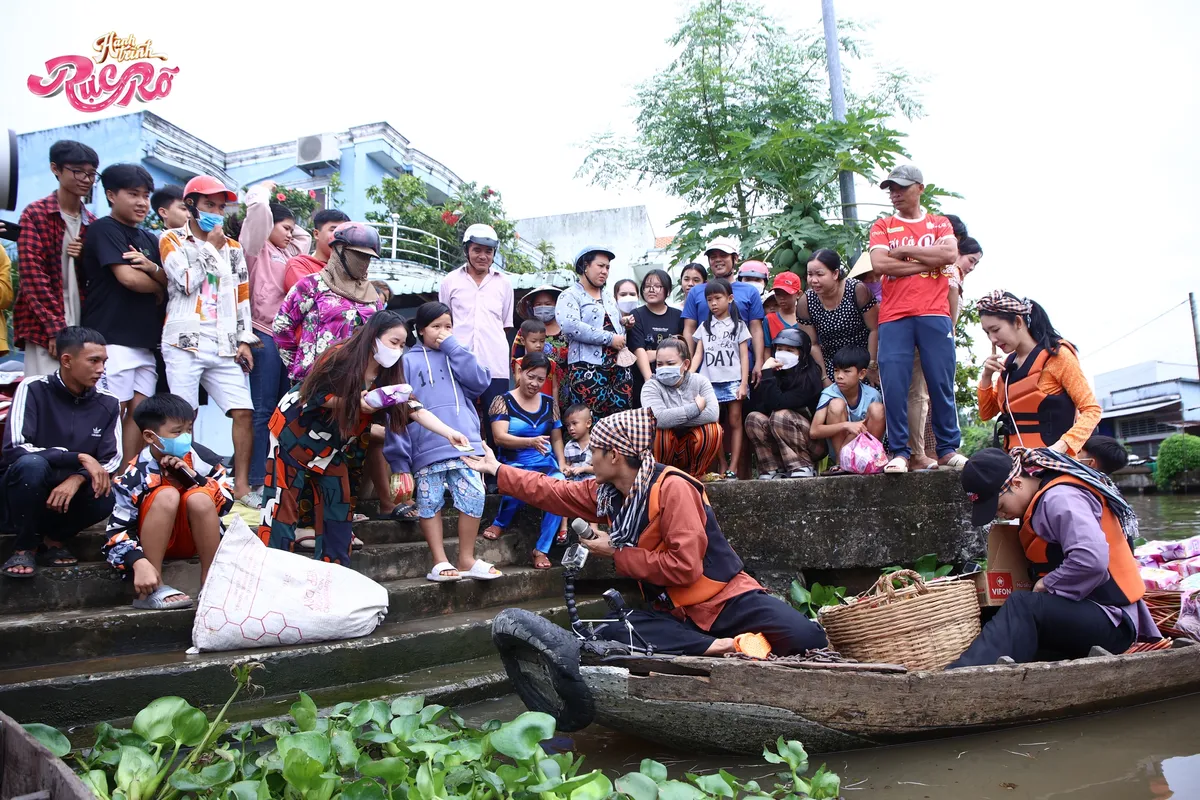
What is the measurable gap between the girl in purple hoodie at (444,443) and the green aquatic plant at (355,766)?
1.67 meters

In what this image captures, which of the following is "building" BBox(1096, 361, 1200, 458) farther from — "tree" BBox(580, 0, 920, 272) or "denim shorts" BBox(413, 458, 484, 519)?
"denim shorts" BBox(413, 458, 484, 519)

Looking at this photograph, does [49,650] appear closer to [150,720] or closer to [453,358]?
[150,720]

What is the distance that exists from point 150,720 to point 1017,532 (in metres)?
3.95

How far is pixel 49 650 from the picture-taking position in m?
3.61

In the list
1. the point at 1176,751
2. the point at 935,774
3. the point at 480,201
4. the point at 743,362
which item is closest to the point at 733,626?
the point at 935,774

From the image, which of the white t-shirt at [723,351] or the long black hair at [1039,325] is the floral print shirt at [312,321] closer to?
the white t-shirt at [723,351]

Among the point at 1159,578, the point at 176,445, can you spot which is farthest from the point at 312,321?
the point at 1159,578

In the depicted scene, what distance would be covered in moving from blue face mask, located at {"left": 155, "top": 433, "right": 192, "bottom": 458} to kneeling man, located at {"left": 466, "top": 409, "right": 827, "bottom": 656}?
2.05 metres

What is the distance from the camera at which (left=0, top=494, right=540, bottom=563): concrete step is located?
14.2 feet

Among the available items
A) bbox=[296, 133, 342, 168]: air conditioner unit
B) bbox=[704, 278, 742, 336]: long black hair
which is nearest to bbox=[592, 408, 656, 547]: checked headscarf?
bbox=[704, 278, 742, 336]: long black hair

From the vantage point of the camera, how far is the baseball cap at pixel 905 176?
18.0ft

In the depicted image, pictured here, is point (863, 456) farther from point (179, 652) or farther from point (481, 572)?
point (179, 652)

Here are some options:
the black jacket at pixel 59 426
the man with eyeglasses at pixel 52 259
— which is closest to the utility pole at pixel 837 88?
the man with eyeglasses at pixel 52 259

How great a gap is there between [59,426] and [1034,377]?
5.56 m
